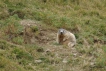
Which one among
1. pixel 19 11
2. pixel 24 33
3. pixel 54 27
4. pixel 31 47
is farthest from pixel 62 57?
pixel 19 11

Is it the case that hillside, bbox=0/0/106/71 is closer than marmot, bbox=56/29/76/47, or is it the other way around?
hillside, bbox=0/0/106/71

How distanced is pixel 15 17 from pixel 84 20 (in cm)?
229

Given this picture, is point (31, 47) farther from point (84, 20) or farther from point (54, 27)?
point (84, 20)

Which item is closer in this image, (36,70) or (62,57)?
(36,70)

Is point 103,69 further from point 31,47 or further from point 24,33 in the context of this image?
point 24,33

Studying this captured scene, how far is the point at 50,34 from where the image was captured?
392 inches

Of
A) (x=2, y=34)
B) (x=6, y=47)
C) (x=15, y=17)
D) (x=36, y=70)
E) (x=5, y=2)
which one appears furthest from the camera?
(x=5, y=2)

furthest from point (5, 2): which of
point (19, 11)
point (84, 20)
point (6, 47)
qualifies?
point (6, 47)

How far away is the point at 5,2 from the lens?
440 inches

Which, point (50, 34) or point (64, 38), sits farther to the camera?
point (50, 34)

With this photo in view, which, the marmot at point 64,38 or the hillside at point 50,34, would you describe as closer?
the hillside at point 50,34

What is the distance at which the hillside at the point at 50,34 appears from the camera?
7.76 meters

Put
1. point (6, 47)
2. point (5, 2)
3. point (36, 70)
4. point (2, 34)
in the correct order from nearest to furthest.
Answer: point (36, 70), point (6, 47), point (2, 34), point (5, 2)

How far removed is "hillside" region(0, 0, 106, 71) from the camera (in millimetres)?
7758
